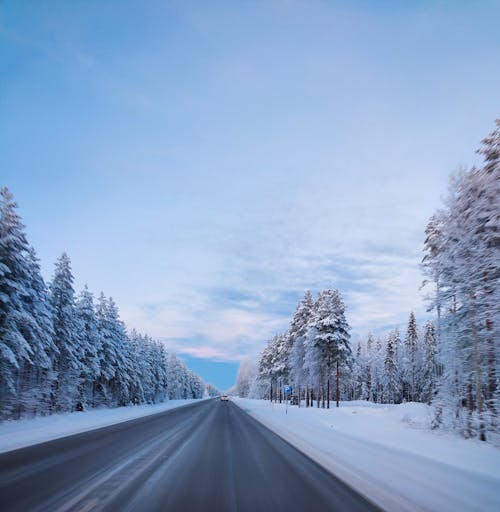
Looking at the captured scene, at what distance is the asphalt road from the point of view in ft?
18.9

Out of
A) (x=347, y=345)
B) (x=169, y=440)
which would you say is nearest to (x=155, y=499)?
(x=169, y=440)

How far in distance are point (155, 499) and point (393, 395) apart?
9001cm

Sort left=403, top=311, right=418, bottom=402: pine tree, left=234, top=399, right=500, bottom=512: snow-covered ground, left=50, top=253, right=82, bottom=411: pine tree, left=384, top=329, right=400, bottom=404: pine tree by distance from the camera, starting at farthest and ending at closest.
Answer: left=384, top=329, right=400, bottom=404: pine tree, left=403, top=311, right=418, bottom=402: pine tree, left=50, top=253, right=82, bottom=411: pine tree, left=234, top=399, right=500, bottom=512: snow-covered ground

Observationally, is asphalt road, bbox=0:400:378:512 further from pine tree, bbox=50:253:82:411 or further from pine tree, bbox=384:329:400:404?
pine tree, bbox=384:329:400:404

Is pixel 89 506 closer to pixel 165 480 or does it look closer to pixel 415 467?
pixel 165 480

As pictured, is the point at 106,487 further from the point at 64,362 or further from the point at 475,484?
the point at 64,362

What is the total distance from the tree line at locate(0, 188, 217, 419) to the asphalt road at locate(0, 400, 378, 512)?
11.4 meters

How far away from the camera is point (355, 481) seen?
25.5 ft

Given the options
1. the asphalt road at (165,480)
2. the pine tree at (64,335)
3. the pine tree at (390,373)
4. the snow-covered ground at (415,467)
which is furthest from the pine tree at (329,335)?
the pine tree at (390,373)

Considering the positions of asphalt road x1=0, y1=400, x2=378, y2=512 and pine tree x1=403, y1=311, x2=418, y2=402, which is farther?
pine tree x1=403, y1=311, x2=418, y2=402

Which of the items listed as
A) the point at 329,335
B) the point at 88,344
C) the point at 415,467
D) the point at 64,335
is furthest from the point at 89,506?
the point at 329,335

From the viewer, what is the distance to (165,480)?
725 centimetres

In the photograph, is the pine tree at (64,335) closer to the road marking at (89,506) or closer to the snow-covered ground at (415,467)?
the snow-covered ground at (415,467)

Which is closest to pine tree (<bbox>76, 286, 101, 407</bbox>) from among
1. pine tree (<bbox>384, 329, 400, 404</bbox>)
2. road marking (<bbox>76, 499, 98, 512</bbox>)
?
road marking (<bbox>76, 499, 98, 512</bbox>)
